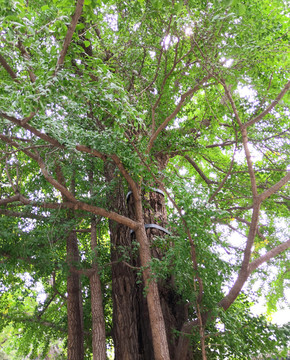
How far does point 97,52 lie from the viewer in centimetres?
533

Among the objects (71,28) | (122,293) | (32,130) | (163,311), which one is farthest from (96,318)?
(71,28)

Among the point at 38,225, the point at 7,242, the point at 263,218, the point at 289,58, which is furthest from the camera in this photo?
the point at 263,218

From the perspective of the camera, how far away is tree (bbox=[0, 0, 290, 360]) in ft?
11.7

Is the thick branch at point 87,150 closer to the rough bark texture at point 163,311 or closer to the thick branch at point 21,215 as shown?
the thick branch at point 21,215

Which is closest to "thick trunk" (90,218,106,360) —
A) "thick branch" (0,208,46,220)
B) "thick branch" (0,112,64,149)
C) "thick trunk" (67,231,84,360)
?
"thick trunk" (67,231,84,360)

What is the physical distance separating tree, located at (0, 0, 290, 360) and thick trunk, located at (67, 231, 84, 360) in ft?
0.07

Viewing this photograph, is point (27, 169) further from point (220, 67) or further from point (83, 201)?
point (220, 67)

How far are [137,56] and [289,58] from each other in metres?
2.06

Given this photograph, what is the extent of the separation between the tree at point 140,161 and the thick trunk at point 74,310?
0.07 ft

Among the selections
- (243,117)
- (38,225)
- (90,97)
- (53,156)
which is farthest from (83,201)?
(243,117)

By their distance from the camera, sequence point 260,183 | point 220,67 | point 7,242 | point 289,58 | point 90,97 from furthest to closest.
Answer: point 260,183, point 7,242, point 289,58, point 220,67, point 90,97

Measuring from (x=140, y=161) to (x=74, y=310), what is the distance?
9.55 ft

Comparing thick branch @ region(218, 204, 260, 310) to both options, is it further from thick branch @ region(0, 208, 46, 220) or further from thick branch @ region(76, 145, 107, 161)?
thick branch @ region(0, 208, 46, 220)

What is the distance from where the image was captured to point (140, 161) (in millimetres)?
4082
